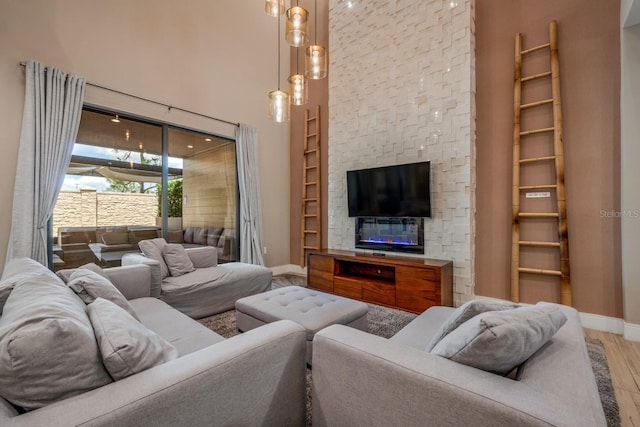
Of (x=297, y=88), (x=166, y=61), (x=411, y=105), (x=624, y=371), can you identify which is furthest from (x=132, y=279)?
(x=624, y=371)

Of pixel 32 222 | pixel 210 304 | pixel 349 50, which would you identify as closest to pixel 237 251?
pixel 210 304

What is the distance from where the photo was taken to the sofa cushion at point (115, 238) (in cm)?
351

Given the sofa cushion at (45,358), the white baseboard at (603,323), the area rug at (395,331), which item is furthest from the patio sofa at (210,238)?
the white baseboard at (603,323)

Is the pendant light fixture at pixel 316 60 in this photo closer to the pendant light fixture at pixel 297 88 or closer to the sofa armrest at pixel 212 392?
the pendant light fixture at pixel 297 88

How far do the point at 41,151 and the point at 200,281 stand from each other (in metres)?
2.00

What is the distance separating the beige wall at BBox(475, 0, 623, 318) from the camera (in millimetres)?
2697

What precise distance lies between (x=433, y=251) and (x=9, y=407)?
11.7 feet

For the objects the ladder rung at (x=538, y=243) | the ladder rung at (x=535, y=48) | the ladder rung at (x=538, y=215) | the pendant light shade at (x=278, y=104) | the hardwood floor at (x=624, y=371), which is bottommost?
the hardwood floor at (x=624, y=371)

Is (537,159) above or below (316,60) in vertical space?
below

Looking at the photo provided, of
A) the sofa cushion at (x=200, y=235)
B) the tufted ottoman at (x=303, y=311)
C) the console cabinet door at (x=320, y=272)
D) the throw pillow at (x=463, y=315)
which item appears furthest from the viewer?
the sofa cushion at (x=200, y=235)

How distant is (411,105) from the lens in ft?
12.4

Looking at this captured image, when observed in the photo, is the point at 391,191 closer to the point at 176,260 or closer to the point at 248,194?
the point at 248,194

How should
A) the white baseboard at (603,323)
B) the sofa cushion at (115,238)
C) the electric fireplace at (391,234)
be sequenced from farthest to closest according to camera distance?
1. the electric fireplace at (391,234)
2. the sofa cushion at (115,238)
3. the white baseboard at (603,323)

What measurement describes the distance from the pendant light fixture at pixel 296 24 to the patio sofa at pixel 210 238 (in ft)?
9.66
